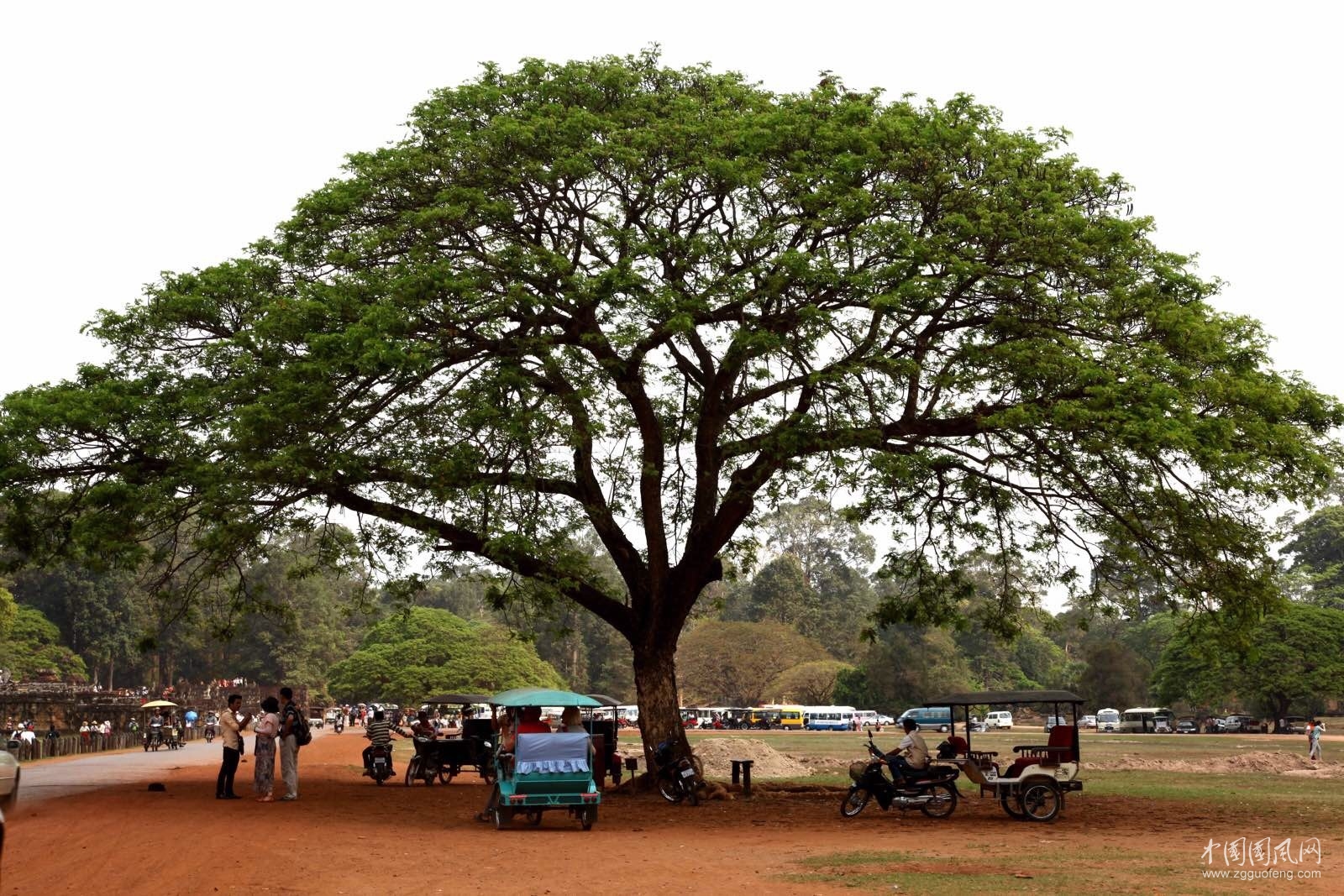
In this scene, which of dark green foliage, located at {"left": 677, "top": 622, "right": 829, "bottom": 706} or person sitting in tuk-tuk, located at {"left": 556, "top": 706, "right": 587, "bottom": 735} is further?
dark green foliage, located at {"left": 677, "top": 622, "right": 829, "bottom": 706}

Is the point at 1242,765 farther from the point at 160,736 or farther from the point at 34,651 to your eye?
the point at 34,651

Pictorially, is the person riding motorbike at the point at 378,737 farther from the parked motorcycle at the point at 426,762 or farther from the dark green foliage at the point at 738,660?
the dark green foliage at the point at 738,660

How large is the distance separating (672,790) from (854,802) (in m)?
3.32

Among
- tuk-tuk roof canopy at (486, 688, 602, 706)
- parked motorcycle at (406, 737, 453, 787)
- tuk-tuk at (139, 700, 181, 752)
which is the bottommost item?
tuk-tuk at (139, 700, 181, 752)

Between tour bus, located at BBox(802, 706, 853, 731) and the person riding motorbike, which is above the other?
the person riding motorbike

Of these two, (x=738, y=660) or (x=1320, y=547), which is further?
(x=1320, y=547)

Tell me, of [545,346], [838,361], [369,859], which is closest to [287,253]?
[545,346]

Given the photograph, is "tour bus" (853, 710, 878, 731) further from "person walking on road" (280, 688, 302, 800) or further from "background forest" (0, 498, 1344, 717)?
"person walking on road" (280, 688, 302, 800)

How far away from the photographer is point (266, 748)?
61.6ft

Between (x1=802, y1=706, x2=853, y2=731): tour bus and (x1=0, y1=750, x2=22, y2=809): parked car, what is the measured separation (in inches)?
2544

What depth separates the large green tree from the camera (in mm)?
16891

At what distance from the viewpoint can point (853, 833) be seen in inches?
592

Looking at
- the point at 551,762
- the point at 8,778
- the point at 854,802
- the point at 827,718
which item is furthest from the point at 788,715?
the point at 8,778

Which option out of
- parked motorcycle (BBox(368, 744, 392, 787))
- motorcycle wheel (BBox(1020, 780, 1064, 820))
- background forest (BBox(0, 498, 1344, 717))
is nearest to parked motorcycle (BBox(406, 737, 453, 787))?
parked motorcycle (BBox(368, 744, 392, 787))
